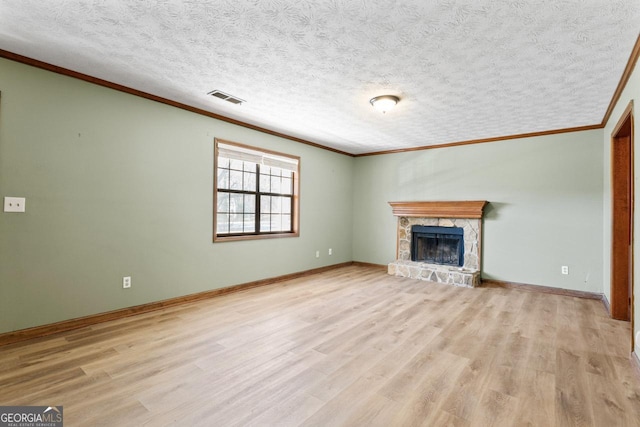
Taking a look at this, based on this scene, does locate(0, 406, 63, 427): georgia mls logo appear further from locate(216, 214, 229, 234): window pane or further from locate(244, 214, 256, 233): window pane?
locate(244, 214, 256, 233): window pane

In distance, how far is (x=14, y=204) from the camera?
2.61 metres

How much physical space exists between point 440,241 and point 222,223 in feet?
12.2

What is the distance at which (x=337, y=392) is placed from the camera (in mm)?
1962

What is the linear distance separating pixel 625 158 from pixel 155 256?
526 centimetres

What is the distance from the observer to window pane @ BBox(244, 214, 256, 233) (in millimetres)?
4656

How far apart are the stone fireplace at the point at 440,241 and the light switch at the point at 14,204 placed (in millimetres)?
4903

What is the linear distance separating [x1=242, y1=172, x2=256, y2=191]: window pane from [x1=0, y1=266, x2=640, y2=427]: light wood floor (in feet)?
5.75

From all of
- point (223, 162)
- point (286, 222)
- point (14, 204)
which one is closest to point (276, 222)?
point (286, 222)

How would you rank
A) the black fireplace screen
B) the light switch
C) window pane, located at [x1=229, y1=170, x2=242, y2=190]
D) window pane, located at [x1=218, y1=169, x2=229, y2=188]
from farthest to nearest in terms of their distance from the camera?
the black fireplace screen
window pane, located at [x1=229, y1=170, x2=242, y2=190]
window pane, located at [x1=218, y1=169, x2=229, y2=188]
the light switch

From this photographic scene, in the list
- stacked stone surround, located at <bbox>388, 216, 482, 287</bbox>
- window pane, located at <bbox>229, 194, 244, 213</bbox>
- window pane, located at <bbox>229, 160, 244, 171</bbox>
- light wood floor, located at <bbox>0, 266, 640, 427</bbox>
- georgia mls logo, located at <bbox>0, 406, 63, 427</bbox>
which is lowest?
georgia mls logo, located at <bbox>0, 406, 63, 427</bbox>

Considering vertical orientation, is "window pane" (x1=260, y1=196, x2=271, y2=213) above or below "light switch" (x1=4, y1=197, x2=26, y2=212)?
above

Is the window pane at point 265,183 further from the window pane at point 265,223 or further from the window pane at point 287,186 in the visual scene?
the window pane at point 265,223

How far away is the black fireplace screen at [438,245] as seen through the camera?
536 cm

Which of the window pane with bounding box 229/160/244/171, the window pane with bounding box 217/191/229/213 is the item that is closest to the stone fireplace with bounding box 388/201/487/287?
the window pane with bounding box 229/160/244/171
